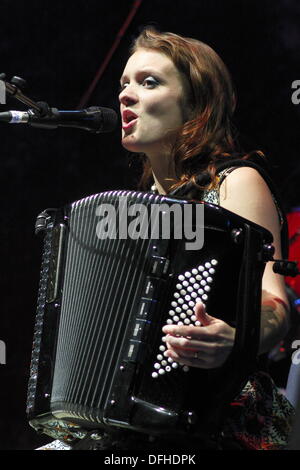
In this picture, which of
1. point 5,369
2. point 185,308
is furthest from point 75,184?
point 185,308

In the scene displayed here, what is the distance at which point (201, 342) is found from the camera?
164 cm

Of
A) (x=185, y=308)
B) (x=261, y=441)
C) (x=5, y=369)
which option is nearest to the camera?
(x=185, y=308)

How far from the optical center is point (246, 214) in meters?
1.92

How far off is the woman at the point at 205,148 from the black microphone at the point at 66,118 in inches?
7.5

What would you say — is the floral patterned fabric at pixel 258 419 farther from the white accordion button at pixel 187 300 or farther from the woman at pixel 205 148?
the white accordion button at pixel 187 300

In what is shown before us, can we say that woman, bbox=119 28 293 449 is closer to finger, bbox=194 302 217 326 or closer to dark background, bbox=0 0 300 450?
finger, bbox=194 302 217 326

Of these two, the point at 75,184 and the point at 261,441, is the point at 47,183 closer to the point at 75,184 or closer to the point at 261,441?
the point at 75,184

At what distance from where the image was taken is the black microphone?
6.28 ft

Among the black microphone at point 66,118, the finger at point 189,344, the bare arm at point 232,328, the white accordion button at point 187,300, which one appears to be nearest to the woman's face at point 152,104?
the black microphone at point 66,118

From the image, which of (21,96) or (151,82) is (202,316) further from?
(151,82)

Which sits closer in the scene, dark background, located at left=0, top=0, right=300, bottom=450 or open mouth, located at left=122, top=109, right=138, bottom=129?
open mouth, located at left=122, top=109, right=138, bottom=129

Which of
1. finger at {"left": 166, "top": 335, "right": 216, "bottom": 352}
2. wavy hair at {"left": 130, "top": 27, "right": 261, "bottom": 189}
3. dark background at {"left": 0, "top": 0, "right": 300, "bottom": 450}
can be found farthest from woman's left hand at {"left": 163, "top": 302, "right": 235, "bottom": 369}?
dark background at {"left": 0, "top": 0, "right": 300, "bottom": 450}

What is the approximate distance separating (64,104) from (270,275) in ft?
6.40

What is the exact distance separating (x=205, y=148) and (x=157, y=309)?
0.70m
